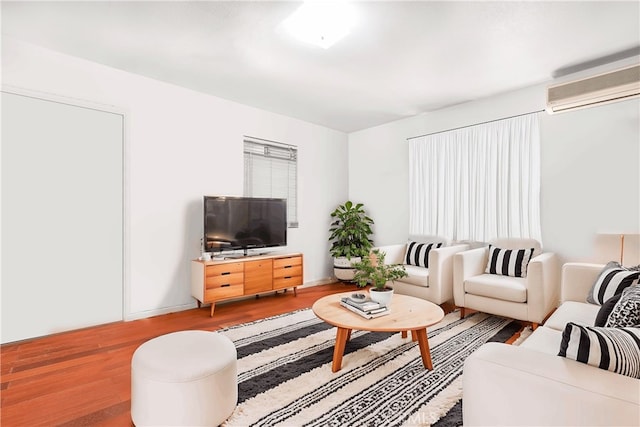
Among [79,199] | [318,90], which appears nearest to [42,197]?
[79,199]

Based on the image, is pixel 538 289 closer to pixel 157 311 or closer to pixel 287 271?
pixel 287 271

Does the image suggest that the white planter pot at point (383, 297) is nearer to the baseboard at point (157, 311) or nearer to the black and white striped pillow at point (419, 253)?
the black and white striped pillow at point (419, 253)

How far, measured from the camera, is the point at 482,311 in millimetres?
3314

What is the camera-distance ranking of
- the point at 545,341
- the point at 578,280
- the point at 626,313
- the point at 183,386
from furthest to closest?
the point at 578,280
the point at 545,341
the point at 183,386
the point at 626,313

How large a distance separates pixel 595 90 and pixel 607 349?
3024 mm

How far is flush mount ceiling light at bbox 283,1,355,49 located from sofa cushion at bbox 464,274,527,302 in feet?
8.77

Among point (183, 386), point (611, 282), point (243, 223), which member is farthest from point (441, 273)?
point (183, 386)

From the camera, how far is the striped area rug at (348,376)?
5.87ft

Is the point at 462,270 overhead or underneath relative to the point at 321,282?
overhead

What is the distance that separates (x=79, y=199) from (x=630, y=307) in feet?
13.7

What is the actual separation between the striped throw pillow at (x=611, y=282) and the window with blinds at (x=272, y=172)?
11.7 ft

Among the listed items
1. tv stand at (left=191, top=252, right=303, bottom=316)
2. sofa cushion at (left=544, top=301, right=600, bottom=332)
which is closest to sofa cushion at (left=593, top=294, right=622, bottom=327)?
sofa cushion at (left=544, top=301, right=600, bottom=332)

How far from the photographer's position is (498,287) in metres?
3.17

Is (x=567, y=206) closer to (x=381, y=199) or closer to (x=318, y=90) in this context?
(x=381, y=199)
